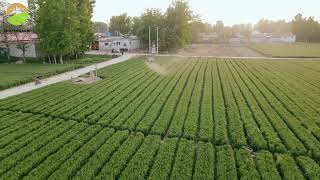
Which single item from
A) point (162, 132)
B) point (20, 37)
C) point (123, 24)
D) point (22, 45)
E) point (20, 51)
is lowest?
point (162, 132)

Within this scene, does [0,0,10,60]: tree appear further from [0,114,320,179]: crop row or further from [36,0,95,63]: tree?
[0,114,320,179]: crop row

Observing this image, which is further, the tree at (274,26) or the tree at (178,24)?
the tree at (274,26)

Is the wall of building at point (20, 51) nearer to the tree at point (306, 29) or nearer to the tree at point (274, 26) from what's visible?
the tree at point (306, 29)

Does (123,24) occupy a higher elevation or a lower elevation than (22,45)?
higher

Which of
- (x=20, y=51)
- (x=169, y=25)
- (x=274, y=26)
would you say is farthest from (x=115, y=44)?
(x=274, y=26)

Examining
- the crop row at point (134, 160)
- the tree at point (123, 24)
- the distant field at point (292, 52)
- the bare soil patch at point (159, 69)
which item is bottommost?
the crop row at point (134, 160)

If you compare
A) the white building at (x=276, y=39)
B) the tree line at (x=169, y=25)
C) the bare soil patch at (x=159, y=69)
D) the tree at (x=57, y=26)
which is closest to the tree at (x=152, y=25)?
the tree line at (x=169, y=25)

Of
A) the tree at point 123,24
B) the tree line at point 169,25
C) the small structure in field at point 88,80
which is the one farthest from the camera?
the tree at point 123,24

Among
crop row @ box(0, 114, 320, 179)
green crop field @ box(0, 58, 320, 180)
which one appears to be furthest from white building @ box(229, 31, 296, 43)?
crop row @ box(0, 114, 320, 179)

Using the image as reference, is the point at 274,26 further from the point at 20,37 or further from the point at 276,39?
the point at 20,37
